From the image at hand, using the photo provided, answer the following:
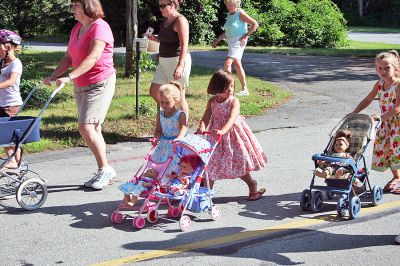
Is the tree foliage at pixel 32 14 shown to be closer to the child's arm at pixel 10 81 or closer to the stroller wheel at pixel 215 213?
the child's arm at pixel 10 81

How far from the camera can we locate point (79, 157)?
9250 mm

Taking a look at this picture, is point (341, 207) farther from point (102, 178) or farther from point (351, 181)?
point (102, 178)

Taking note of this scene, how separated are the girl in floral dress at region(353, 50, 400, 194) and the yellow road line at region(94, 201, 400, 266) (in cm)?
60

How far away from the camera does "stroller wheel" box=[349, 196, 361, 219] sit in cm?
632

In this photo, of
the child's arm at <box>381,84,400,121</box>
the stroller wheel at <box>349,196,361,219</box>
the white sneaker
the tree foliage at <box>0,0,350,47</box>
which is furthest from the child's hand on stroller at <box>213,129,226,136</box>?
the tree foliage at <box>0,0,350,47</box>

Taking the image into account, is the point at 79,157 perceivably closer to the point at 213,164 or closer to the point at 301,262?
the point at 213,164

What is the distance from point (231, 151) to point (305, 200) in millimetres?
879

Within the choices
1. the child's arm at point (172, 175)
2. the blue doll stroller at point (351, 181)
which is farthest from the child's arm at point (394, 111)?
the child's arm at point (172, 175)

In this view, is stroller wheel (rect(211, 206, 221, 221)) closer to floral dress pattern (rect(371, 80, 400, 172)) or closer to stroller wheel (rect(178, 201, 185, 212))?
stroller wheel (rect(178, 201, 185, 212))

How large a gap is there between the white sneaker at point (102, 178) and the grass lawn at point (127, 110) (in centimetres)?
224

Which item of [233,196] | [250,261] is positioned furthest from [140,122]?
[250,261]

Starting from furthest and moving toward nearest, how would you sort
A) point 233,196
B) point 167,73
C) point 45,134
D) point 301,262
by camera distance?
point 45,134 < point 167,73 < point 233,196 < point 301,262

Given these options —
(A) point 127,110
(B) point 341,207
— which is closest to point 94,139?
(B) point 341,207

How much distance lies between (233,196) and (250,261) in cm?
198
